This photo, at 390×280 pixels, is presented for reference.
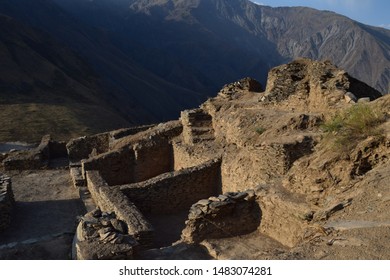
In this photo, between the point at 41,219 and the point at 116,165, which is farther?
the point at 116,165

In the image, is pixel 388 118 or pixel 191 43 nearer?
pixel 388 118

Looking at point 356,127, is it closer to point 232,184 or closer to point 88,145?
point 232,184

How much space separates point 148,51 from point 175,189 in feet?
365

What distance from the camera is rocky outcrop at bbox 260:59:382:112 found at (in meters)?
11.2

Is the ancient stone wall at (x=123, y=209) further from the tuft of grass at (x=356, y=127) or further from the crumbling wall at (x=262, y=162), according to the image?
the tuft of grass at (x=356, y=127)

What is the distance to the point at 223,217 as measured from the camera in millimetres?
7766

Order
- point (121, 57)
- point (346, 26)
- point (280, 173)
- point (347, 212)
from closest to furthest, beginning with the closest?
point (347, 212) < point (280, 173) < point (121, 57) < point (346, 26)

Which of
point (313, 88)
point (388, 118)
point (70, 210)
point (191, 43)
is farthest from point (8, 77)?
point (191, 43)

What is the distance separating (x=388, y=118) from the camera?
7016mm

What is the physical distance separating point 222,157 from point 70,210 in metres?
4.61

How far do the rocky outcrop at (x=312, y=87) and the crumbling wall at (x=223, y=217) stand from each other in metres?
4.29

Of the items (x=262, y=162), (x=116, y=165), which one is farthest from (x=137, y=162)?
(x=262, y=162)

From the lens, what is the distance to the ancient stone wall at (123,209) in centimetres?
824

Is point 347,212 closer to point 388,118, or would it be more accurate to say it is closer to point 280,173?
point 388,118
